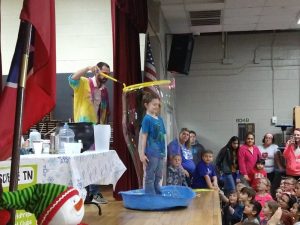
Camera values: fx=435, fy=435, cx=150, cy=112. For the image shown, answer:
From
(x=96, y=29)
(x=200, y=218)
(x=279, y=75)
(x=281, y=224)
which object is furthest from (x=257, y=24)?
(x=200, y=218)

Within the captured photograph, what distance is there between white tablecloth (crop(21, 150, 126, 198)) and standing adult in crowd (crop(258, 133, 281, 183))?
4591 mm

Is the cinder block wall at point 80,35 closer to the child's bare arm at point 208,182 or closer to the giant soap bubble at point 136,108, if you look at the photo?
the child's bare arm at point 208,182

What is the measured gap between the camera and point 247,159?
698 cm

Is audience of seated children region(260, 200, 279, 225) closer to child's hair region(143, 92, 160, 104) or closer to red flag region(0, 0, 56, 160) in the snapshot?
child's hair region(143, 92, 160, 104)

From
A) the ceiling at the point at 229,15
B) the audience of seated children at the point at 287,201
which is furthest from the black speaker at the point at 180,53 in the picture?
the audience of seated children at the point at 287,201

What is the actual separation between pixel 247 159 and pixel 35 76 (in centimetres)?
561

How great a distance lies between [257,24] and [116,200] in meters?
4.38

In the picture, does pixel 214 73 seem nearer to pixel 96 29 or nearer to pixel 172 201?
pixel 96 29

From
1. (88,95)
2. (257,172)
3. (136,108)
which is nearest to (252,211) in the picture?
(136,108)

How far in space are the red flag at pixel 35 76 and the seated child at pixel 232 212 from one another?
358 centimetres

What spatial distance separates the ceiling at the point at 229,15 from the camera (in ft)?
20.4

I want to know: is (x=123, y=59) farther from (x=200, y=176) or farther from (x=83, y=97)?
(x=200, y=176)

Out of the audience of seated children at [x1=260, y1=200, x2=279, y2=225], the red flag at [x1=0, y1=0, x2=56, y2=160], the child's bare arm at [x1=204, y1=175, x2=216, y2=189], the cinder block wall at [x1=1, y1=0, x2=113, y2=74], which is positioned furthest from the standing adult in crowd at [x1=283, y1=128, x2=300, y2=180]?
the red flag at [x1=0, y1=0, x2=56, y2=160]

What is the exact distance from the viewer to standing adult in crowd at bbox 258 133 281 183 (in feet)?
24.5
